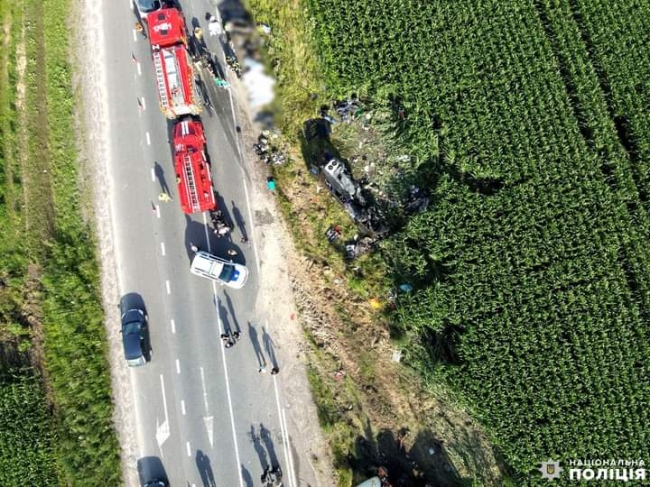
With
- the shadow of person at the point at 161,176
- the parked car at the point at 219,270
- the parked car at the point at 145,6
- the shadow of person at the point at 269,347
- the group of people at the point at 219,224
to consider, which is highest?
the parked car at the point at 145,6

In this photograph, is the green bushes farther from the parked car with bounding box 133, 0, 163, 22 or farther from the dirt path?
the parked car with bounding box 133, 0, 163, 22

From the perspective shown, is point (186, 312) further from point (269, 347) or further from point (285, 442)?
point (285, 442)

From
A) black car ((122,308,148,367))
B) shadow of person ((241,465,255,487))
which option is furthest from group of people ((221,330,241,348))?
shadow of person ((241,465,255,487))

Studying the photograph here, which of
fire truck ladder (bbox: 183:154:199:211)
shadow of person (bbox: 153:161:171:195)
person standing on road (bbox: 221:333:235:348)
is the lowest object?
person standing on road (bbox: 221:333:235:348)

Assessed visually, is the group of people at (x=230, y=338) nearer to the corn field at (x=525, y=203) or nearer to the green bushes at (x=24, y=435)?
the corn field at (x=525, y=203)

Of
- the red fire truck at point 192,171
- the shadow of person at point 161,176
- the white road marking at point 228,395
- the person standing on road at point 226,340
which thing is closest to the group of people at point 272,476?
the white road marking at point 228,395
